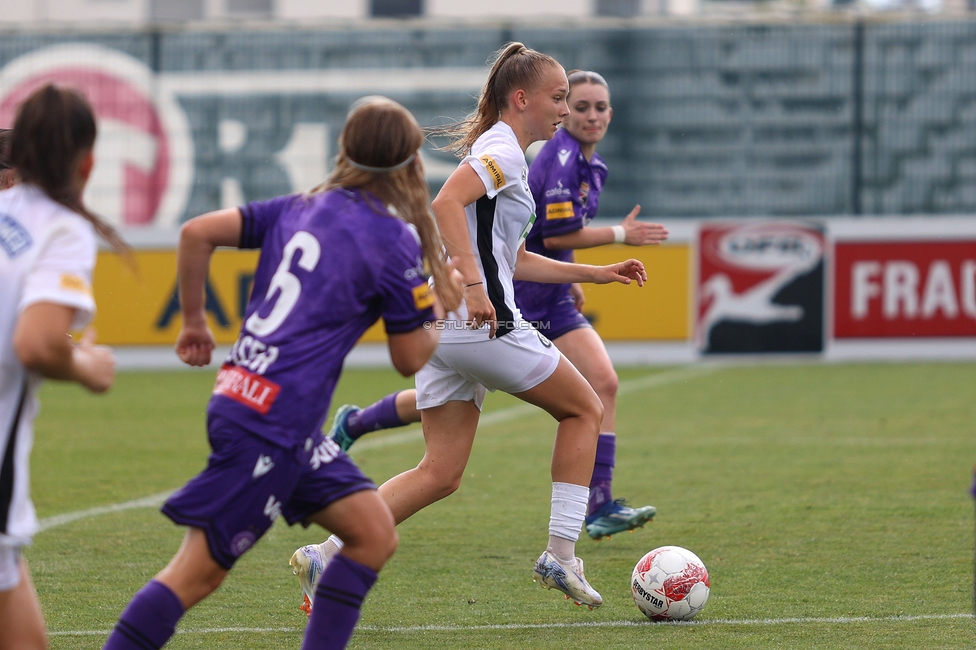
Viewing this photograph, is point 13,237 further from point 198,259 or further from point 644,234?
point 644,234

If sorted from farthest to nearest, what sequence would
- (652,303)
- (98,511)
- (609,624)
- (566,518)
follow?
(652,303)
(98,511)
(566,518)
(609,624)

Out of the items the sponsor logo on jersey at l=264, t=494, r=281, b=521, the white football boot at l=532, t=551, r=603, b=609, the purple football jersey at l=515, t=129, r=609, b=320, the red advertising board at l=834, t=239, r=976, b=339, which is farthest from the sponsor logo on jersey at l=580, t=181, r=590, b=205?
the red advertising board at l=834, t=239, r=976, b=339

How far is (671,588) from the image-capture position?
4.67 meters

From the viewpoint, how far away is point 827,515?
6734 millimetres

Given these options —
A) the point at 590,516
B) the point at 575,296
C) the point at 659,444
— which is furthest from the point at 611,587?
the point at 659,444

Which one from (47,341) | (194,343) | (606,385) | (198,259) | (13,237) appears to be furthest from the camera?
(606,385)

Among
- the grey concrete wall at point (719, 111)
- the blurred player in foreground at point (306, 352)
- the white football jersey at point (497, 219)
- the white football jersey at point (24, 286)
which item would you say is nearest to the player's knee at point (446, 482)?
the white football jersey at point (497, 219)

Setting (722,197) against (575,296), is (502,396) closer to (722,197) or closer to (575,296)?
(722,197)

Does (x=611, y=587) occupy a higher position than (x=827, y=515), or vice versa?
(x=611, y=587)

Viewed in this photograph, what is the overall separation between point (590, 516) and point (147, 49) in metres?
13.3

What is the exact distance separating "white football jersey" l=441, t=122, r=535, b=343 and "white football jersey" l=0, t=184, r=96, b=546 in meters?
1.78

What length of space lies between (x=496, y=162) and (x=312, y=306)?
4.61 feet

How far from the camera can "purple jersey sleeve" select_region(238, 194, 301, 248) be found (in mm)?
3492

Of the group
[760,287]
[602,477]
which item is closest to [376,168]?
[602,477]
